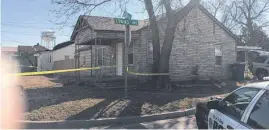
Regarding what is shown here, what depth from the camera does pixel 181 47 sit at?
20.7m

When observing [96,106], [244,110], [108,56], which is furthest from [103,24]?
[244,110]

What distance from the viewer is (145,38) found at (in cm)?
1930

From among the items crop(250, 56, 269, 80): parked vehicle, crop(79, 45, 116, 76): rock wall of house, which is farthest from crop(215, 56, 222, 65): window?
crop(79, 45, 116, 76): rock wall of house

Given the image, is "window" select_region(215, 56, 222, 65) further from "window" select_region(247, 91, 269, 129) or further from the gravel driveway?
"window" select_region(247, 91, 269, 129)

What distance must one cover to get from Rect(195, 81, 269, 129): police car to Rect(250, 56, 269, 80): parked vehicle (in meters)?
18.2

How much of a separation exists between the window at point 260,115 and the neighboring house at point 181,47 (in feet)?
47.3

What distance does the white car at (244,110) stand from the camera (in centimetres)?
392

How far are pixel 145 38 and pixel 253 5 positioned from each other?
115 feet

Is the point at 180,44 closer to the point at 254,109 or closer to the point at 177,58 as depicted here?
the point at 177,58

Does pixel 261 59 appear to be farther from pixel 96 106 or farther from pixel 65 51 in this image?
pixel 65 51

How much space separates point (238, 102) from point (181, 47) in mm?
15898

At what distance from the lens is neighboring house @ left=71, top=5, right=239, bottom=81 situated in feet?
63.0

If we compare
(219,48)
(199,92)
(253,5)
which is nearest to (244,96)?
(199,92)

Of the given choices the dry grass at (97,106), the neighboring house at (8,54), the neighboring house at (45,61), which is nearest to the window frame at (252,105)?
the dry grass at (97,106)
